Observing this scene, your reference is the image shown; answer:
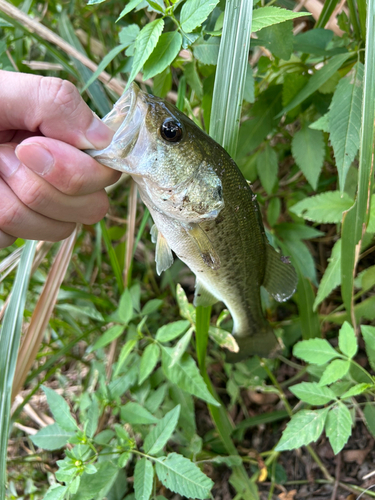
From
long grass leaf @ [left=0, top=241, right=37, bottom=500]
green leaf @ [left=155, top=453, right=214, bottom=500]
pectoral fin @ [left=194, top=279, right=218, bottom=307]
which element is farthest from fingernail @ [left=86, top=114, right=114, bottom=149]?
green leaf @ [left=155, top=453, right=214, bottom=500]

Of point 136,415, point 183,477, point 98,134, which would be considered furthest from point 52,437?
point 98,134

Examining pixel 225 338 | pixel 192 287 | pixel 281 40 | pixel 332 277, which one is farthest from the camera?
pixel 192 287

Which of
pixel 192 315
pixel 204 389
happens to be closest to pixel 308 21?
pixel 192 315

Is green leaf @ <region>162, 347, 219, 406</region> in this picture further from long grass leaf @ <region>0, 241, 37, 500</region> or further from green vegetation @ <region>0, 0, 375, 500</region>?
long grass leaf @ <region>0, 241, 37, 500</region>

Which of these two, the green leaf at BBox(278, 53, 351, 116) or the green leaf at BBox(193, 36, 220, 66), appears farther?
the green leaf at BBox(278, 53, 351, 116)

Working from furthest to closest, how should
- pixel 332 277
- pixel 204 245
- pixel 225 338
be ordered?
pixel 225 338 < pixel 332 277 < pixel 204 245

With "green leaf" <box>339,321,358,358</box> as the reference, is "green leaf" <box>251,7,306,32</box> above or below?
above

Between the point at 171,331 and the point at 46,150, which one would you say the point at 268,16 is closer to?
the point at 46,150
